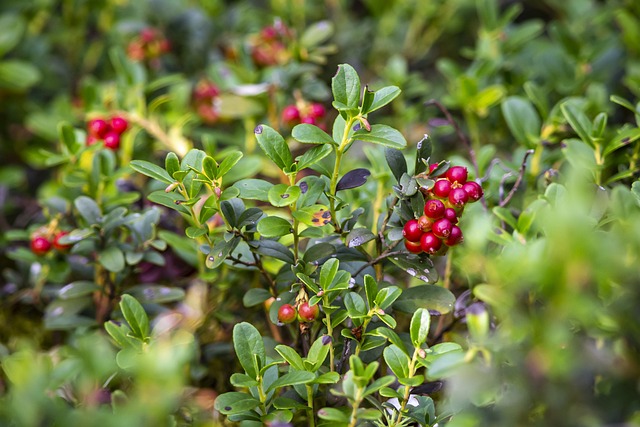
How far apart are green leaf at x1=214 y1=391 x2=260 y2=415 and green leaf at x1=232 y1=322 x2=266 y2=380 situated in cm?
4

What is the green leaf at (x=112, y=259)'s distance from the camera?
121 centimetres

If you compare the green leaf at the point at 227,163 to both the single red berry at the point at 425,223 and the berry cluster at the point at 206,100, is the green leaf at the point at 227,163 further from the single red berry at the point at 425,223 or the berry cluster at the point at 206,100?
the berry cluster at the point at 206,100

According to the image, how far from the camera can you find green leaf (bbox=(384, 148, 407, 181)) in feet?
3.46

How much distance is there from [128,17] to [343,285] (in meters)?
1.57

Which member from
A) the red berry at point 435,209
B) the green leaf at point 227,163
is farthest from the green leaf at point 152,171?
the red berry at point 435,209

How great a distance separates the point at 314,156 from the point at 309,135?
0.16 feet

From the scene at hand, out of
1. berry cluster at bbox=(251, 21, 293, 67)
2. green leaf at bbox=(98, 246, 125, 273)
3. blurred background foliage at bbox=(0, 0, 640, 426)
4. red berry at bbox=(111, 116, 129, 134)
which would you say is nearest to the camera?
blurred background foliage at bbox=(0, 0, 640, 426)

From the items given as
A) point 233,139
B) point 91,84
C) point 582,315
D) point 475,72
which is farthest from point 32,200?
point 582,315

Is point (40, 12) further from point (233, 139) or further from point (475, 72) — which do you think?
point (475, 72)

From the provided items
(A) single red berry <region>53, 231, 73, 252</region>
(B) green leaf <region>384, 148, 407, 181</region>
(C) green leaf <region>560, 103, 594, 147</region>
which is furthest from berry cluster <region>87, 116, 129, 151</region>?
(C) green leaf <region>560, 103, 594, 147</region>

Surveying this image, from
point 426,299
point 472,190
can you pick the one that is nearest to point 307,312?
point 426,299

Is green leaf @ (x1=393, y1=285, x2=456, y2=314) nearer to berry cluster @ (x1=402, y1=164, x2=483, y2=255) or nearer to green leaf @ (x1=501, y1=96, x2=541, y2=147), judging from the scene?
berry cluster @ (x1=402, y1=164, x2=483, y2=255)

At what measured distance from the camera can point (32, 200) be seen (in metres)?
1.84

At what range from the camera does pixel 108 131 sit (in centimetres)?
156
